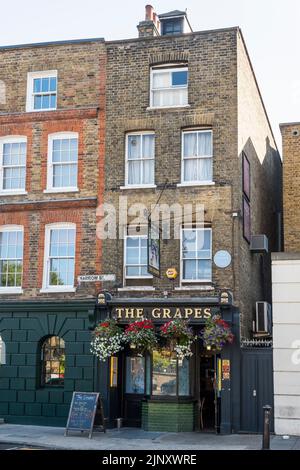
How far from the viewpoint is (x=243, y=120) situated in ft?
75.9

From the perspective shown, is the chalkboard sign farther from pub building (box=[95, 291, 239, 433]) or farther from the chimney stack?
the chimney stack

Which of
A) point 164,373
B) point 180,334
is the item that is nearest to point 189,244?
point 180,334

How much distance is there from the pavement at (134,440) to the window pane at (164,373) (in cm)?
131

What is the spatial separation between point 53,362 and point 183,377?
4051 millimetres

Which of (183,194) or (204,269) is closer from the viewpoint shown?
(204,269)

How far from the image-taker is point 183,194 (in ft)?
72.5

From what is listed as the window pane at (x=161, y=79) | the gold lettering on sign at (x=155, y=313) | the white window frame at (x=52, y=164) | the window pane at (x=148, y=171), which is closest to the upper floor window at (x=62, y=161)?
the white window frame at (x=52, y=164)

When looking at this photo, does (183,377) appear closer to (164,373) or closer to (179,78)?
(164,373)

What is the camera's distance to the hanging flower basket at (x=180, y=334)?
20469 millimetres

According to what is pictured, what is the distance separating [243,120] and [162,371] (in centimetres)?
804

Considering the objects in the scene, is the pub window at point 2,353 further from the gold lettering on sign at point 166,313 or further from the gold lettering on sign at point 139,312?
the gold lettering on sign at point 166,313

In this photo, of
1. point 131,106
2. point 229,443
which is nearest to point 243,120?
point 131,106

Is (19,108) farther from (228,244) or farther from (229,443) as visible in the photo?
(229,443)

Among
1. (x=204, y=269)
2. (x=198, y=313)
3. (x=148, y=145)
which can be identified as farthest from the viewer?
(x=148, y=145)
